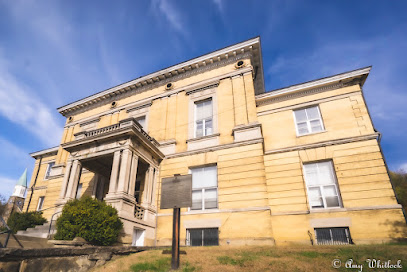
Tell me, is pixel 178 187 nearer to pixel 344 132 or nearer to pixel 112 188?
pixel 112 188

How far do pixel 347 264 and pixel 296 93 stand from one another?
11.8 m

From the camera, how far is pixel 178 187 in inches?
283

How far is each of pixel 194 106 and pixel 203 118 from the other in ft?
4.29

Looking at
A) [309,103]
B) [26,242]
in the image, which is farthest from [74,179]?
[309,103]

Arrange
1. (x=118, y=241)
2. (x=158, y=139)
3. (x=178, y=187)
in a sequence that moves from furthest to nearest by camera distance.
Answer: (x=158, y=139)
(x=118, y=241)
(x=178, y=187)

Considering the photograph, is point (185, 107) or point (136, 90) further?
point (136, 90)

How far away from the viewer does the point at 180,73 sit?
18594mm

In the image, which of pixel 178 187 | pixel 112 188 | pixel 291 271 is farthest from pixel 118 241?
pixel 291 271

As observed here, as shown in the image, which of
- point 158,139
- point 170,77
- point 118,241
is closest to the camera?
point 118,241

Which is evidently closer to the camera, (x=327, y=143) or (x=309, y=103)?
(x=327, y=143)

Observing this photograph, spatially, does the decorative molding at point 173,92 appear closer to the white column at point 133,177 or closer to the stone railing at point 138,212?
the white column at point 133,177

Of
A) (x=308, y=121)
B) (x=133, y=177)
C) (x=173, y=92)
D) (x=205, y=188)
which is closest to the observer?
(x=133, y=177)
